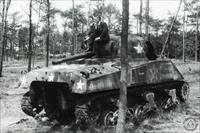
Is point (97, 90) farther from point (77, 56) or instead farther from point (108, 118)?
point (77, 56)

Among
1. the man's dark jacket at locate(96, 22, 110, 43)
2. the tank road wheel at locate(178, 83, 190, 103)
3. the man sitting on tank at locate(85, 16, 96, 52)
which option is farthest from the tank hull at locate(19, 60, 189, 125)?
the man sitting on tank at locate(85, 16, 96, 52)

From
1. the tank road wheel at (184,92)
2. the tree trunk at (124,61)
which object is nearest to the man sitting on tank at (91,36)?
the tree trunk at (124,61)

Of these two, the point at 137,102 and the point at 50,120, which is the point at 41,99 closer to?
the point at 50,120

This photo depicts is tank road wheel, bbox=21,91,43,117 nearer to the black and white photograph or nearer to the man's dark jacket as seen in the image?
the black and white photograph

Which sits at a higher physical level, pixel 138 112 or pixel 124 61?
pixel 124 61

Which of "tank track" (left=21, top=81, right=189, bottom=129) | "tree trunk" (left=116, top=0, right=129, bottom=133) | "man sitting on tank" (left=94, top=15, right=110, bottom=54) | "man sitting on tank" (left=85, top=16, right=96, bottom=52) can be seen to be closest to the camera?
"tree trunk" (left=116, top=0, right=129, bottom=133)

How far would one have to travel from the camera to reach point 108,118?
27.7ft

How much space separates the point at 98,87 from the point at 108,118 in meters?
1.05

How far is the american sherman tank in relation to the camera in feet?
25.8

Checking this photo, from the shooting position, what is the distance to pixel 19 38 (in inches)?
2906

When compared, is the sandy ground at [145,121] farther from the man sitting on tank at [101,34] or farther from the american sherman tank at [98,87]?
the man sitting on tank at [101,34]

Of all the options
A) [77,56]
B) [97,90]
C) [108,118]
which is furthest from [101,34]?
[108,118]

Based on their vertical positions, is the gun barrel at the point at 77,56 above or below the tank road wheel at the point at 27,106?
above

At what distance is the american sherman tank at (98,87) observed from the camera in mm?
7863
